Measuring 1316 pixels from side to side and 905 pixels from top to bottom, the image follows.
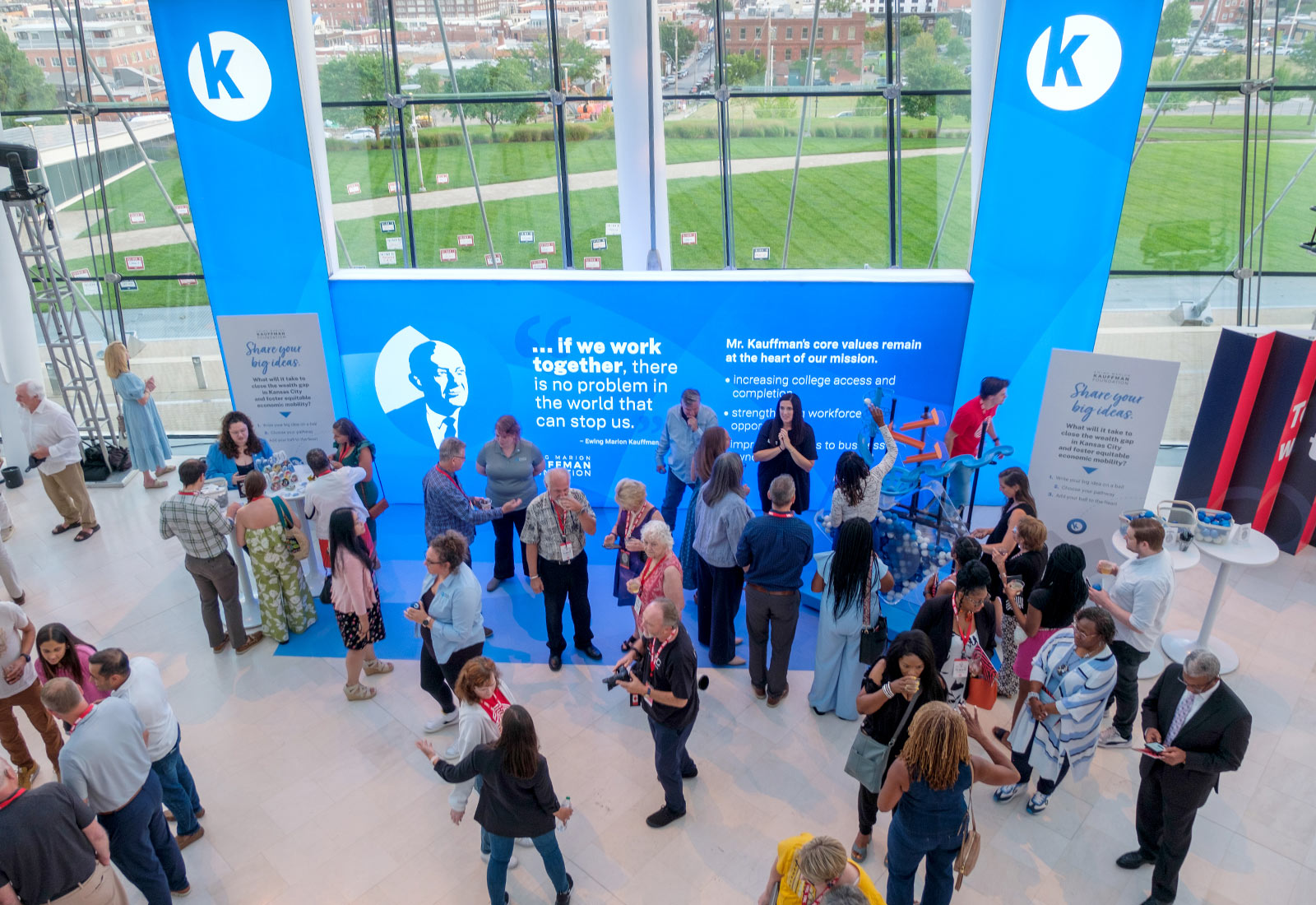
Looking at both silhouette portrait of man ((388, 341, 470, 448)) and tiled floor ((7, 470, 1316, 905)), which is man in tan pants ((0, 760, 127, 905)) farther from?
silhouette portrait of man ((388, 341, 470, 448))

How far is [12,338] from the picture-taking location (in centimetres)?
868

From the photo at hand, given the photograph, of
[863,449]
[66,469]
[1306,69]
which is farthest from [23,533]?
[1306,69]

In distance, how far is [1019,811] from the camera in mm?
4719

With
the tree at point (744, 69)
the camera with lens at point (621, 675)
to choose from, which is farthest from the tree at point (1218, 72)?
the camera with lens at point (621, 675)

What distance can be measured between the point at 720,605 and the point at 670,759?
1407 millimetres

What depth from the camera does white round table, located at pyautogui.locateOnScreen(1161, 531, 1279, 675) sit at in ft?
17.8

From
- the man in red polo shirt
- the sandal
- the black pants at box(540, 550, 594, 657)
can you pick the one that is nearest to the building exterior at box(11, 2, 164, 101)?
the sandal

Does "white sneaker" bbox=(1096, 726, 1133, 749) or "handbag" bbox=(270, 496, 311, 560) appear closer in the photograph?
"white sneaker" bbox=(1096, 726, 1133, 749)

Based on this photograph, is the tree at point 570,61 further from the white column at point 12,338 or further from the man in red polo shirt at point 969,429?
the white column at point 12,338

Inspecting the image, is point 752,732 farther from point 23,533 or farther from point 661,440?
point 23,533

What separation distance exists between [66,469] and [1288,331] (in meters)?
9.90

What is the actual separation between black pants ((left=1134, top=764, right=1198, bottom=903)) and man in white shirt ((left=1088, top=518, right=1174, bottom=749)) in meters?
0.39

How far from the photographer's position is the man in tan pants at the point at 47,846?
3350 millimetres

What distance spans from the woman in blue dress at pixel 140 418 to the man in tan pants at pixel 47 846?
5.30m
